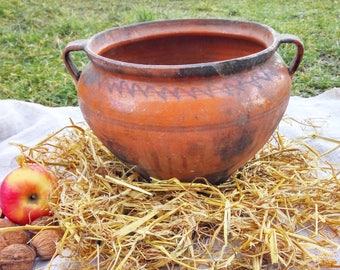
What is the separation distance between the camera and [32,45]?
3568 mm

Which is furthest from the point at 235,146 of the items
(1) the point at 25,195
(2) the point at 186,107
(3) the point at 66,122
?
(3) the point at 66,122

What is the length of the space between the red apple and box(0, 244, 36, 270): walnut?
0.15m

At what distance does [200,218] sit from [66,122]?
1.05m

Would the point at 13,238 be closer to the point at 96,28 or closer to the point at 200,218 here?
the point at 200,218

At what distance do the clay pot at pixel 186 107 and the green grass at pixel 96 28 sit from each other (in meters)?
1.32

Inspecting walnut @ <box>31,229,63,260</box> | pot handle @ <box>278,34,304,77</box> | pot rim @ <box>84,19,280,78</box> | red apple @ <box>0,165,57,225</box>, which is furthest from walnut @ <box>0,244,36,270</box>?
pot handle @ <box>278,34,304,77</box>

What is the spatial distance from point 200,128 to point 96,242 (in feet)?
1.36

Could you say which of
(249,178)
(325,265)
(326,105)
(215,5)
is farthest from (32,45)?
(325,265)

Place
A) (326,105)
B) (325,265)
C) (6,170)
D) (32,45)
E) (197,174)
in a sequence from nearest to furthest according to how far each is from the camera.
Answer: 1. (325,265)
2. (197,174)
3. (6,170)
4. (326,105)
5. (32,45)

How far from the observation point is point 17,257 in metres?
1.44

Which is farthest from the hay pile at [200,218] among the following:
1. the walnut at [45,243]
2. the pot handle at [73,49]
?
the pot handle at [73,49]

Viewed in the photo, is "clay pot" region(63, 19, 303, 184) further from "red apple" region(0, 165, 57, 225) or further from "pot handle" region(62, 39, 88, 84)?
"red apple" region(0, 165, 57, 225)

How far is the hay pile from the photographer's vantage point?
4.52 ft

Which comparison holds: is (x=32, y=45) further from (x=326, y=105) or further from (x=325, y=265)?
(x=325, y=265)
